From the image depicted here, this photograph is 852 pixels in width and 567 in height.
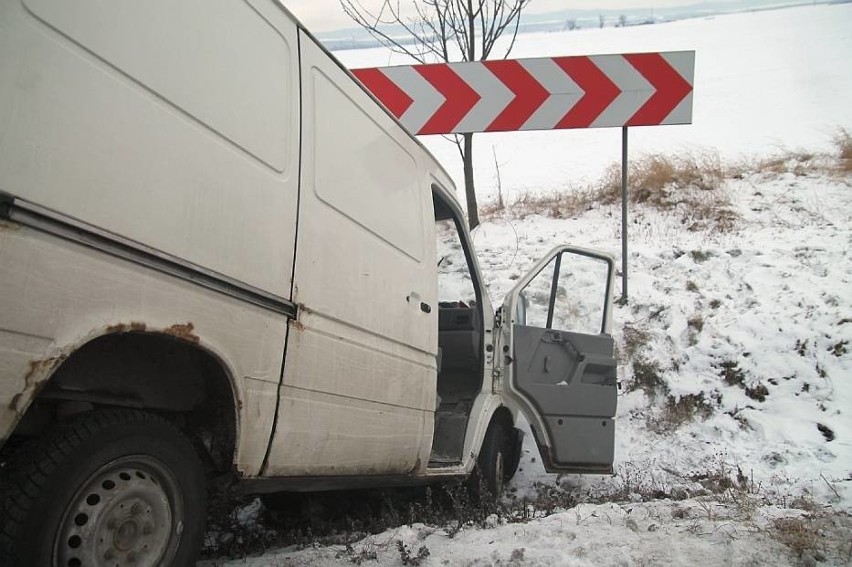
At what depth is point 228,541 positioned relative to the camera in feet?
11.8

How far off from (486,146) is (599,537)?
2524 centimetres

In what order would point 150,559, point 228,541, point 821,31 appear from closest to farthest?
point 150,559 → point 228,541 → point 821,31

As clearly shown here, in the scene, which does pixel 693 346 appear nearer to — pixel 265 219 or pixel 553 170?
pixel 265 219

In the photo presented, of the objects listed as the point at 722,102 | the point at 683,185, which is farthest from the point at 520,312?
the point at 722,102

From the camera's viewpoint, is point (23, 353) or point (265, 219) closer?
point (23, 353)

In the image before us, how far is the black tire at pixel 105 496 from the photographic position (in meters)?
1.97

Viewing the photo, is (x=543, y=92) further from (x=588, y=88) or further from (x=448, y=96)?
(x=448, y=96)

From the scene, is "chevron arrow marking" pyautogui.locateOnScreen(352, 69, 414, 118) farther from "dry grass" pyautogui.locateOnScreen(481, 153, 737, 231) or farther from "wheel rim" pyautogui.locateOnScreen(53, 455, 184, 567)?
"wheel rim" pyautogui.locateOnScreen(53, 455, 184, 567)

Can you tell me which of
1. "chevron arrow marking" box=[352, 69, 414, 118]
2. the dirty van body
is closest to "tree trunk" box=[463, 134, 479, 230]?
"chevron arrow marking" box=[352, 69, 414, 118]

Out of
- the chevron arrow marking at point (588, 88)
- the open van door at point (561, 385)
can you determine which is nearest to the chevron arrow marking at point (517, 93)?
the chevron arrow marking at point (588, 88)

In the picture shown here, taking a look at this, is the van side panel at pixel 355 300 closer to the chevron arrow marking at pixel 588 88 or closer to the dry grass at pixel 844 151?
the chevron arrow marking at pixel 588 88

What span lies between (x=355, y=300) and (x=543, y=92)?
4.98 metres

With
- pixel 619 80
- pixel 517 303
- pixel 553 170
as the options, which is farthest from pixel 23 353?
pixel 553 170

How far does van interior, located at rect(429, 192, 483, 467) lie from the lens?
4848 millimetres
